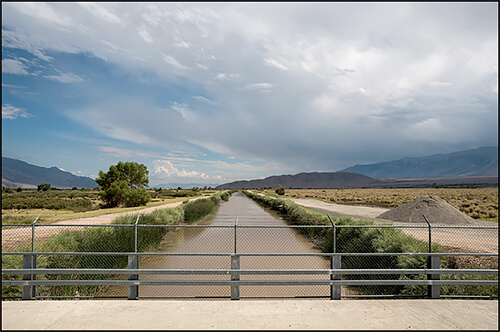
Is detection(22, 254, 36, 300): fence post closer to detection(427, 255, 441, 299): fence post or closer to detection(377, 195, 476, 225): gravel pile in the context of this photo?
detection(427, 255, 441, 299): fence post

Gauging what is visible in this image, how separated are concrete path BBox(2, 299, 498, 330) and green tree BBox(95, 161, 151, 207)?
158 feet

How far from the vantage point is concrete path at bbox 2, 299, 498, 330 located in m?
6.04

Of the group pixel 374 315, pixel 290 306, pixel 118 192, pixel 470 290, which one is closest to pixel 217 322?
pixel 290 306

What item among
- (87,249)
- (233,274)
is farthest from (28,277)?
(87,249)

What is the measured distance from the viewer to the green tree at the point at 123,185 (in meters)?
52.3

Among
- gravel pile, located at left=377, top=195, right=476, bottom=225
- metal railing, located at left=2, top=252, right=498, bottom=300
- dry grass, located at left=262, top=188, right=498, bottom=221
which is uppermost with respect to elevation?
metal railing, located at left=2, top=252, right=498, bottom=300

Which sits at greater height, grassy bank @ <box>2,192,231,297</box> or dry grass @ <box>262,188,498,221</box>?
grassy bank @ <box>2,192,231,297</box>

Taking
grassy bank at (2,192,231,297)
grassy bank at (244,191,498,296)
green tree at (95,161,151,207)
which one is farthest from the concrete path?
green tree at (95,161,151,207)

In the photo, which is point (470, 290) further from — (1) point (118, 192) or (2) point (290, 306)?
(1) point (118, 192)

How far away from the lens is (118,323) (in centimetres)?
608

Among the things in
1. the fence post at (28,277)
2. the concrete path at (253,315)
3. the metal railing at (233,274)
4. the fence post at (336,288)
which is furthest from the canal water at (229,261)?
the fence post at (28,277)

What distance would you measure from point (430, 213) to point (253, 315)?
27.8 metres

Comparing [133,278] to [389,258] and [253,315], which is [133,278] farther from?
[389,258]

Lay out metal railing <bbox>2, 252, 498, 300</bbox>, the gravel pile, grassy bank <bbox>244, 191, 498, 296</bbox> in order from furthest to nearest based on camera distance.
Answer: the gravel pile
grassy bank <bbox>244, 191, 498, 296</bbox>
metal railing <bbox>2, 252, 498, 300</bbox>
